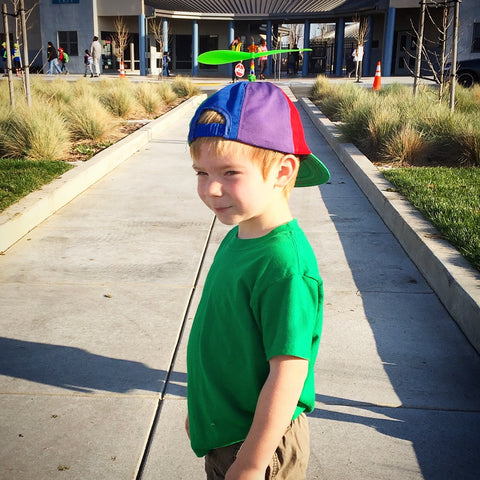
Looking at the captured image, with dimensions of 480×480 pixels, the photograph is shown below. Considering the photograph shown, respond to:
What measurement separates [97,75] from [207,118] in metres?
33.4

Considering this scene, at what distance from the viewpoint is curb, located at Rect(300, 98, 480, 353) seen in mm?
3723

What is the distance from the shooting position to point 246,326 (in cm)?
143

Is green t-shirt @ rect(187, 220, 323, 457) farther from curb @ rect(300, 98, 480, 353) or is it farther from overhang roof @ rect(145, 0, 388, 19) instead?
overhang roof @ rect(145, 0, 388, 19)

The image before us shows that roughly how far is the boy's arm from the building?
36.2 m

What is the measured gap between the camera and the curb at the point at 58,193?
17.8 ft

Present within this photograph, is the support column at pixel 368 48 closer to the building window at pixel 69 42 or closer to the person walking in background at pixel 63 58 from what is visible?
the person walking in background at pixel 63 58

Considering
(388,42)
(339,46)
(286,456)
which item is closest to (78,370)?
(286,456)

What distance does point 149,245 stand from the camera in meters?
5.47

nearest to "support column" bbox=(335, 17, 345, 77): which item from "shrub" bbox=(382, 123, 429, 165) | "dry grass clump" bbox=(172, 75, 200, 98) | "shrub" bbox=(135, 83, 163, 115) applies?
"dry grass clump" bbox=(172, 75, 200, 98)

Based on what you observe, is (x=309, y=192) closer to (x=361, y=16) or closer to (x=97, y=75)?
(x=97, y=75)

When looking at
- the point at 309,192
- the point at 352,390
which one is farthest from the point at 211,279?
the point at 309,192

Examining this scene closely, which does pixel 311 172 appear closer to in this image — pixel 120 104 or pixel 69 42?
pixel 120 104

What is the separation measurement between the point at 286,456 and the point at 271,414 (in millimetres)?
261

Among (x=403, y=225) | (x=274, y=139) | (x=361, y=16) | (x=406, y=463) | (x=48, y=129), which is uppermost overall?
(x=361, y=16)
